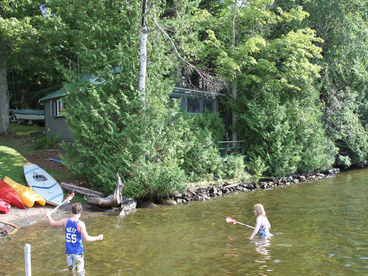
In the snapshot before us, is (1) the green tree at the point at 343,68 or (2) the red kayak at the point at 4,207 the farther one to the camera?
(1) the green tree at the point at 343,68

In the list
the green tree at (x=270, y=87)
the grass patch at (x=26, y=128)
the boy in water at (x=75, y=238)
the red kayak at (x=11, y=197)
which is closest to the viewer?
the boy in water at (x=75, y=238)

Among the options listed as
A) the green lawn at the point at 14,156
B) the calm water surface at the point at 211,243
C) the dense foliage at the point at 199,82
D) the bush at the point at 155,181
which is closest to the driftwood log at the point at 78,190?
the dense foliage at the point at 199,82

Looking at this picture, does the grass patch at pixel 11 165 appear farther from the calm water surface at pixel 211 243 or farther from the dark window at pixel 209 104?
the dark window at pixel 209 104

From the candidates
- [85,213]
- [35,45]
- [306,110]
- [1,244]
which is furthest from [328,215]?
[35,45]

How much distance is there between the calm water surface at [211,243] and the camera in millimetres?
6996

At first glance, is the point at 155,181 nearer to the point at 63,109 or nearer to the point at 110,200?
the point at 110,200

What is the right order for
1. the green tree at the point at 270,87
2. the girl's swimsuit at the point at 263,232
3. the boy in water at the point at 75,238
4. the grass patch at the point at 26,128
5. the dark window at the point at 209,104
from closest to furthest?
1. the boy in water at the point at 75,238
2. the girl's swimsuit at the point at 263,232
3. the green tree at the point at 270,87
4. the dark window at the point at 209,104
5. the grass patch at the point at 26,128

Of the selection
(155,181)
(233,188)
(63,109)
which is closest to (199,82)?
(233,188)

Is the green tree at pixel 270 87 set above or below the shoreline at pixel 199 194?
above

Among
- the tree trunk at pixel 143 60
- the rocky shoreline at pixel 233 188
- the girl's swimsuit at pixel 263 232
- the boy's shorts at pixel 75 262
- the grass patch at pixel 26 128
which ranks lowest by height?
the rocky shoreline at pixel 233 188

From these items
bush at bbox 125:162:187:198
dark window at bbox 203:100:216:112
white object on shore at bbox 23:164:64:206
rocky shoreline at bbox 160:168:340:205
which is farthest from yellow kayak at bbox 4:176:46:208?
dark window at bbox 203:100:216:112

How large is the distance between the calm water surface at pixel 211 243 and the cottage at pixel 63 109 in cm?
1088

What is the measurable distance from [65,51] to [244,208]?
20814 mm

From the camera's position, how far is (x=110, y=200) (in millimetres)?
12867
